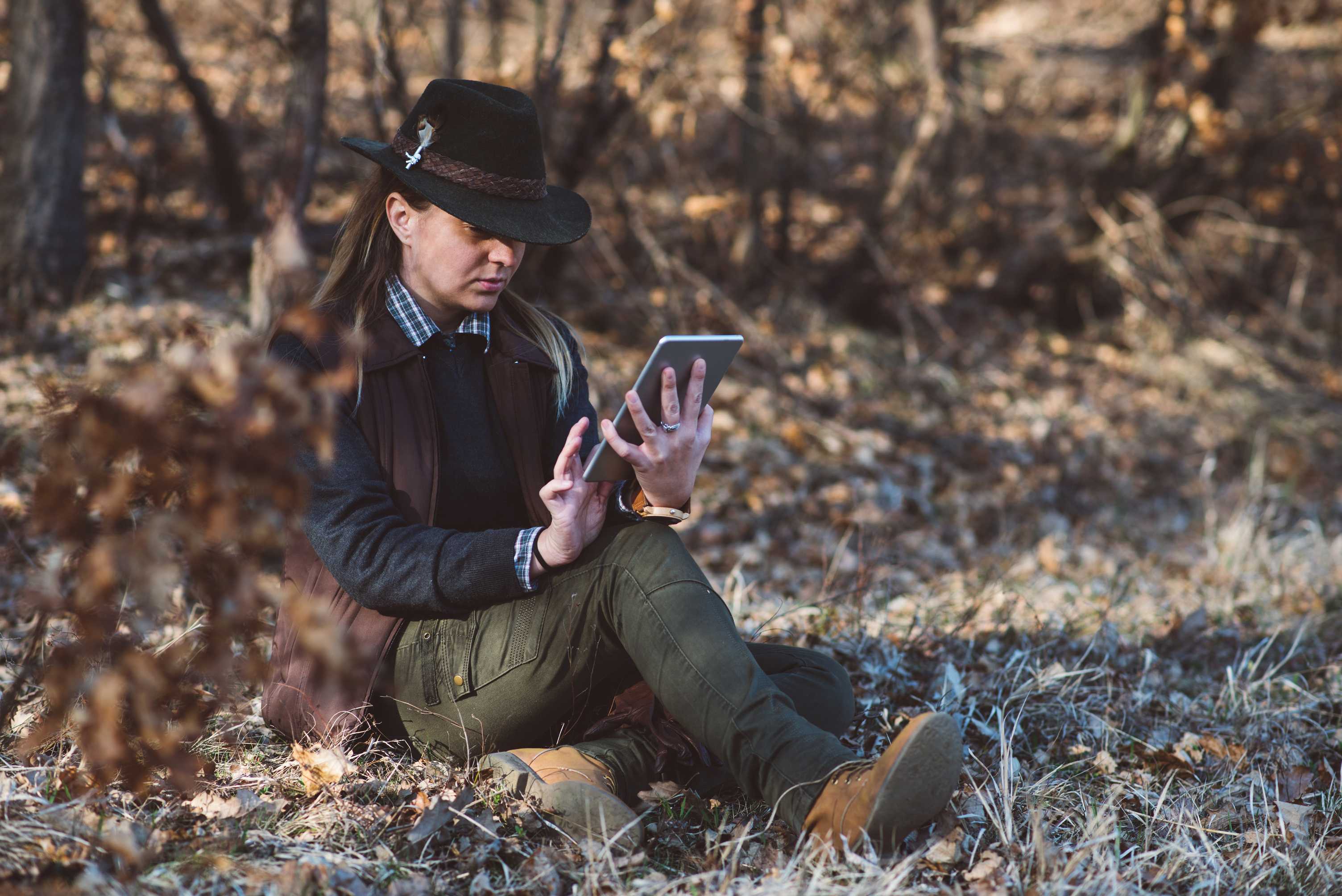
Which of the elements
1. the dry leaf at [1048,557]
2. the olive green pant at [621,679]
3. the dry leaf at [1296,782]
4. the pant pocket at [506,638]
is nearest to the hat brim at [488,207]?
the olive green pant at [621,679]

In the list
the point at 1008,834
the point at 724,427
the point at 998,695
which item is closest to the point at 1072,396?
the point at 724,427

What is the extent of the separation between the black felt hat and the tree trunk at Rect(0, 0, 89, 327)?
4.59 meters

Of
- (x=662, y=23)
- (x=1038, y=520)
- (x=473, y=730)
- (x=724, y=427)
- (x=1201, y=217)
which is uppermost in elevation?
(x=662, y=23)

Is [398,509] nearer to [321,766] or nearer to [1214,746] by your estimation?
[321,766]

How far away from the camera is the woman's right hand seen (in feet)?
7.55

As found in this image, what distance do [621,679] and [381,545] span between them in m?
0.75

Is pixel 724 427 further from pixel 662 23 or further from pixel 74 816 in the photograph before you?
pixel 74 816

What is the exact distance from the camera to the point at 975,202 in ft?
31.3

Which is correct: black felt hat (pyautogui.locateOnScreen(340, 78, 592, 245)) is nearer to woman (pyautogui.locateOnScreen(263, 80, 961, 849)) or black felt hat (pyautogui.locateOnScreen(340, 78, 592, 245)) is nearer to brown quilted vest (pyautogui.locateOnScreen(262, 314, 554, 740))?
woman (pyautogui.locateOnScreen(263, 80, 961, 849))

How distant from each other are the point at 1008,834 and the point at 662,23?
529cm

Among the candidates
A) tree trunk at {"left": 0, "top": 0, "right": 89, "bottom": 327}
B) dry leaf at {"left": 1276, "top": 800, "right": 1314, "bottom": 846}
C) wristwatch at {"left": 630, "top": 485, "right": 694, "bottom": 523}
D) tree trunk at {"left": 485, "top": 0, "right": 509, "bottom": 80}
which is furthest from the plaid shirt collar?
tree trunk at {"left": 485, "top": 0, "right": 509, "bottom": 80}

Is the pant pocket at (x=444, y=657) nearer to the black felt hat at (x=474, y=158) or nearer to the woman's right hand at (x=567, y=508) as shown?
the woman's right hand at (x=567, y=508)

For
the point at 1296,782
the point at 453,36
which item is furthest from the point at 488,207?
the point at 453,36

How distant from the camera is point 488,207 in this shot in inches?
98.3
